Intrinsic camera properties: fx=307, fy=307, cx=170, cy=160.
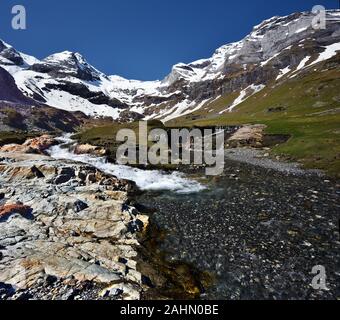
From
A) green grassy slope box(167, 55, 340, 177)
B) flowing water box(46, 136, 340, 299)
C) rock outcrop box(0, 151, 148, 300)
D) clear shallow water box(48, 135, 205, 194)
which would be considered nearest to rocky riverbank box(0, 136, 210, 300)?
rock outcrop box(0, 151, 148, 300)

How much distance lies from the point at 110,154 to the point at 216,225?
39.9 metres

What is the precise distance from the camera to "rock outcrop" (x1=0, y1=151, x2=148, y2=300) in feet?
57.6

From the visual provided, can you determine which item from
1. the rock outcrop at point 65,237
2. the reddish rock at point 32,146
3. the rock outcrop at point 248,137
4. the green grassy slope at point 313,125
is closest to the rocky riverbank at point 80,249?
the rock outcrop at point 65,237

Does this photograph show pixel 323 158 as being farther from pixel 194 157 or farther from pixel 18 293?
pixel 18 293

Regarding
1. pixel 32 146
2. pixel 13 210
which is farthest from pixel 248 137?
pixel 13 210

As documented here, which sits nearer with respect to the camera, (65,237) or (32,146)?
(65,237)

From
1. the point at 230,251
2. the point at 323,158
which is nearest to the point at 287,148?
the point at 323,158

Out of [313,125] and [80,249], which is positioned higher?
[313,125]

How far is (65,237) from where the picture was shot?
2395 centimetres

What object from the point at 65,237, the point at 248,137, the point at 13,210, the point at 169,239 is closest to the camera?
the point at 65,237

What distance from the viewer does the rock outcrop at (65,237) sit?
17.5 metres

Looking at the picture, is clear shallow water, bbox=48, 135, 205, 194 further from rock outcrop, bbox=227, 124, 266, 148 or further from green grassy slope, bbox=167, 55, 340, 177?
rock outcrop, bbox=227, 124, 266, 148

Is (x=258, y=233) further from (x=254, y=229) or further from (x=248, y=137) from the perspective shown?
(x=248, y=137)

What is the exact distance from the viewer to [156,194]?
38312mm
